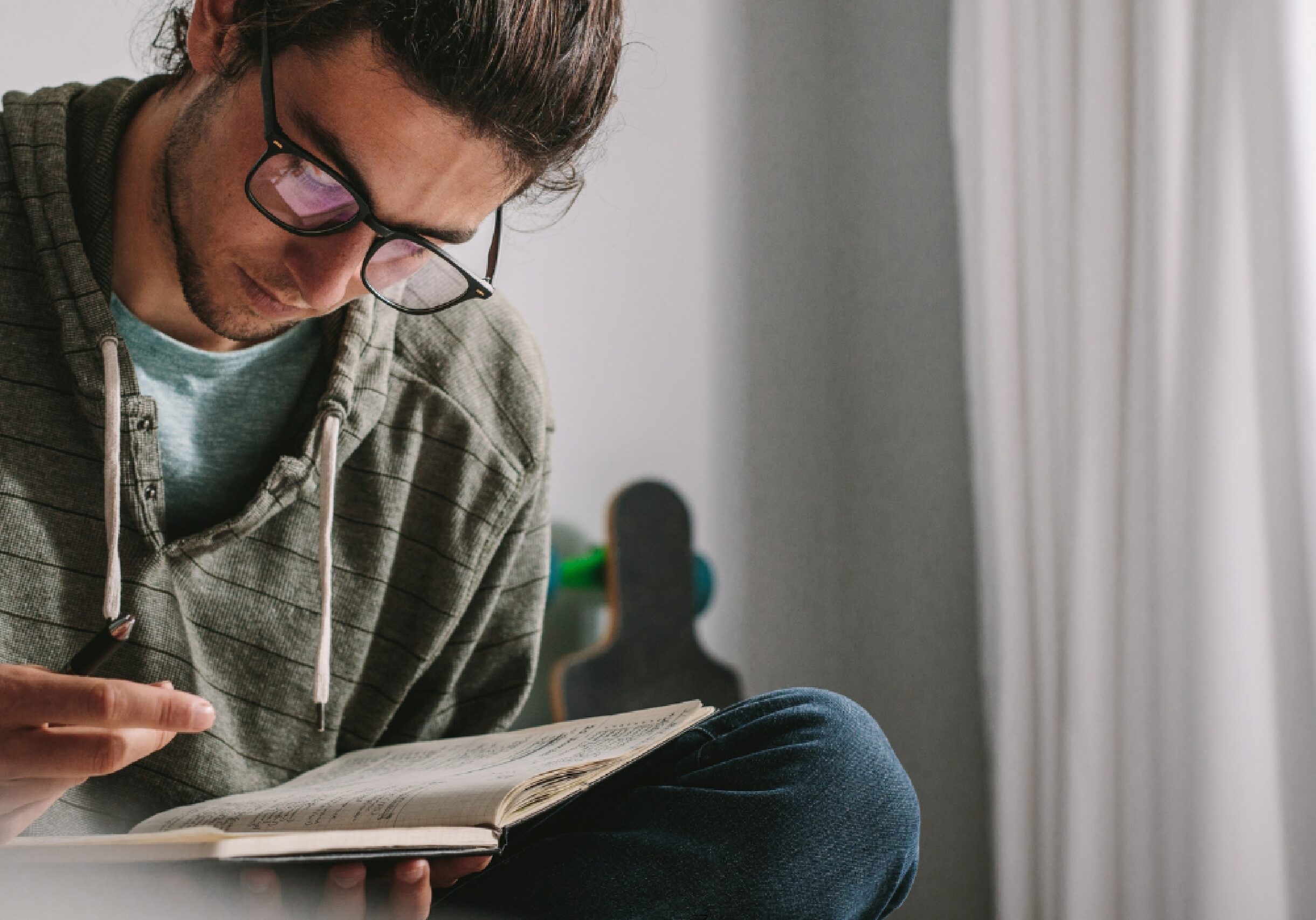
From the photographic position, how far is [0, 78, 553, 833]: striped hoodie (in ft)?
2.80

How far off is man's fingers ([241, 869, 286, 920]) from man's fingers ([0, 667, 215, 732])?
9cm

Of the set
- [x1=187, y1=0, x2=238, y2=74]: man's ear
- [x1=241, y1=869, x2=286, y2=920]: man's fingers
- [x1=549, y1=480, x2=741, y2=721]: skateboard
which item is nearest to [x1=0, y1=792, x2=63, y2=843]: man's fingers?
[x1=241, y1=869, x2=286, y2=920]: man's fingers

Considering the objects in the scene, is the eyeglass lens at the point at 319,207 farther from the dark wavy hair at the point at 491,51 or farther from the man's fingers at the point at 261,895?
the man's fingers at the point at 261,895

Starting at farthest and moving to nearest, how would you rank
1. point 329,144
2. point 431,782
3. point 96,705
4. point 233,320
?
point 233,320 → point 329,144 → point 431,782 → point 96,705

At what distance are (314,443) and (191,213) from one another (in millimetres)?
210

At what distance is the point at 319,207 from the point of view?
2.62 ft

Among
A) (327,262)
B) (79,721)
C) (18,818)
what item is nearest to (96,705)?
(79,721)

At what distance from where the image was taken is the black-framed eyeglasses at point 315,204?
78cm

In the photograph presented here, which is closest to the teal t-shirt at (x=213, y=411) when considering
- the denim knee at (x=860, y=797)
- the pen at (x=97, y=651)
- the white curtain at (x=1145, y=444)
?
the pen at (x=97, y=651)

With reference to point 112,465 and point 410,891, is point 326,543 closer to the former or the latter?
point 112,465

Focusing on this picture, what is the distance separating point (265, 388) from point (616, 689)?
2.35 feet

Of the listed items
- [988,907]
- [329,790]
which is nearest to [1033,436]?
[988,907]

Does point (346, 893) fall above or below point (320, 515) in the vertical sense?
below

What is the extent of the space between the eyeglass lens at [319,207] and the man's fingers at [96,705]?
0.38 m
